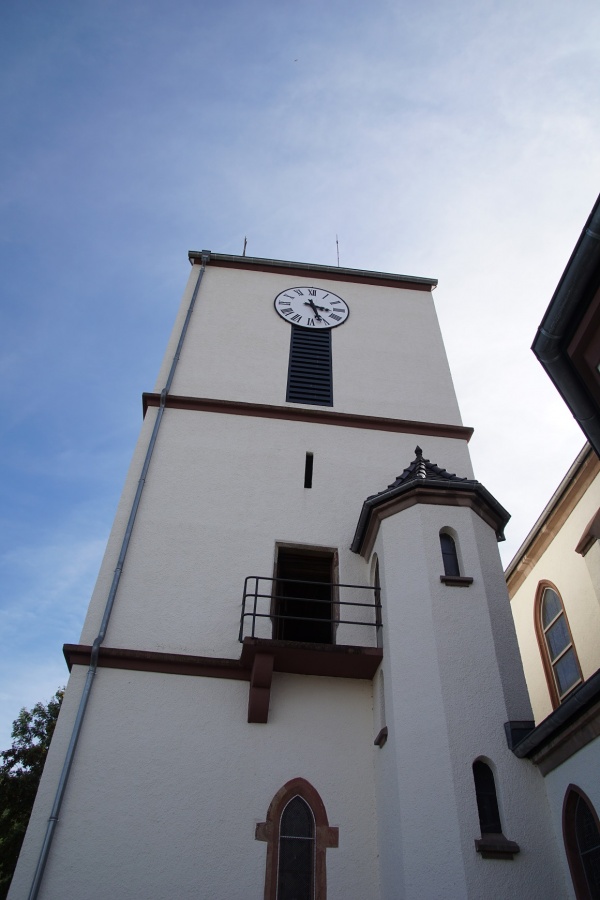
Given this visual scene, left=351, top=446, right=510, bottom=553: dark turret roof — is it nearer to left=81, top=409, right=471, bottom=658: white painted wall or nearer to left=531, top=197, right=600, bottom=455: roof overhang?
left=81, top=409, right=471, bottom=658: white painted wall

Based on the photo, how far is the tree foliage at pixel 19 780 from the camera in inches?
640

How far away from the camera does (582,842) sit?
22.6 ft

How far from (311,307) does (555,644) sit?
27.8ft

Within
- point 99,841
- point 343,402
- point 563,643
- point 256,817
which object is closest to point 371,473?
point 343,402

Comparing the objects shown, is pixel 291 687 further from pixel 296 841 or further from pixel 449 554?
pixel 449 554

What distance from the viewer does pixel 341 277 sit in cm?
1788

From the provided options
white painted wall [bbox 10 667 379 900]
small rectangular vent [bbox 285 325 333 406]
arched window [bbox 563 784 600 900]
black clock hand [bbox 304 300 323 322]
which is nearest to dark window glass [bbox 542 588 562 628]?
small rectangular vent [bbox 285 325 333 406]

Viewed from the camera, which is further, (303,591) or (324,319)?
(324,319)

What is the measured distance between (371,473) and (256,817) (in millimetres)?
5733

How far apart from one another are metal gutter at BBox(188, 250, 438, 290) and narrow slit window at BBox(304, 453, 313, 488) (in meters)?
6.71

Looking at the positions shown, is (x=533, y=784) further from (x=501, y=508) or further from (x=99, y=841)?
(x=99, y=841)

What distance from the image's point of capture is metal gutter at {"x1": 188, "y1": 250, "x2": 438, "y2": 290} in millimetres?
17531

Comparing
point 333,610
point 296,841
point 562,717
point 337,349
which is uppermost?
point 337,349

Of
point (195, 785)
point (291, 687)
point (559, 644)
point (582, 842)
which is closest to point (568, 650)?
point (559, 644)
